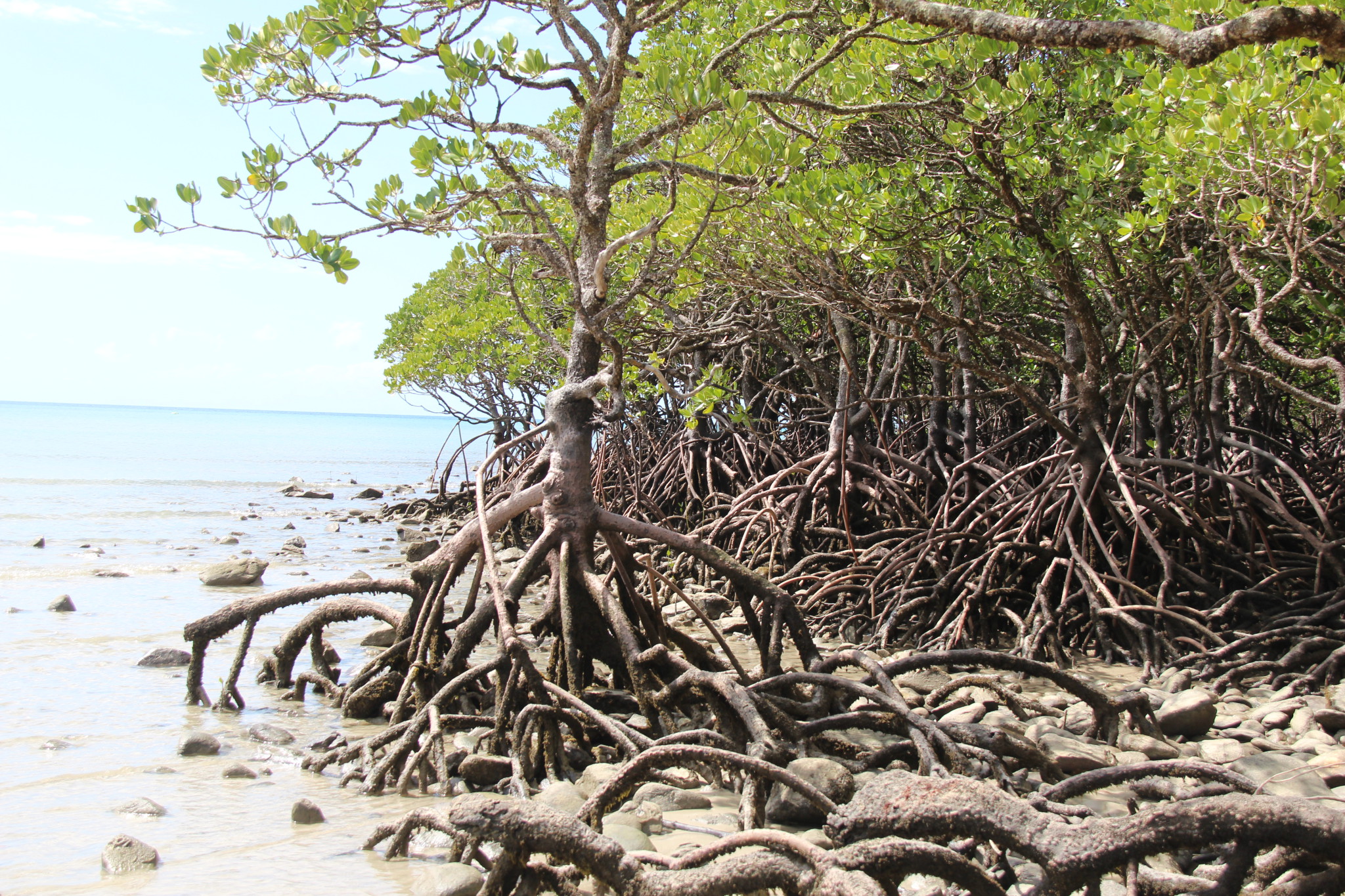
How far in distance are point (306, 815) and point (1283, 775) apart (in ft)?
11.5

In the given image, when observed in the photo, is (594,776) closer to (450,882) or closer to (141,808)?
(450,882)

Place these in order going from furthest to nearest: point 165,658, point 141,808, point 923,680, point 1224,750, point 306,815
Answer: point 165,658, point 923,680, point 1224,750, point 141,808, point 306,815

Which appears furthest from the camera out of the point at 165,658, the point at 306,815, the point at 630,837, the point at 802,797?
the point at 165,658

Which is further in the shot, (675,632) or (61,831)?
(675,632)

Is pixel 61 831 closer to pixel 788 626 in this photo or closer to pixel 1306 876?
pixel 788 626

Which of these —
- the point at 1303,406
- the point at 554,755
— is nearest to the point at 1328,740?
the point at 554,755

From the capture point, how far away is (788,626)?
4551 millimetres

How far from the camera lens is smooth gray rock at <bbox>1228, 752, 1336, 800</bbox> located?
3213 mm

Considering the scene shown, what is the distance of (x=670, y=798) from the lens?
11.8 feet

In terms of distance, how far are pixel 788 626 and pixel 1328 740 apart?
7.50 feet

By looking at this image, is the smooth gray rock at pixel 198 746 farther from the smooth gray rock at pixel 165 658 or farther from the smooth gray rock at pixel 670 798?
the smooth gray rock at pixel 670 798

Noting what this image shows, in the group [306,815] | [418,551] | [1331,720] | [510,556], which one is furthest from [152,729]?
[418,551]

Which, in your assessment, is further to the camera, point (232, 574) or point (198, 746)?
point (232, 574)

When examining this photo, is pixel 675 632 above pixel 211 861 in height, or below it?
above
